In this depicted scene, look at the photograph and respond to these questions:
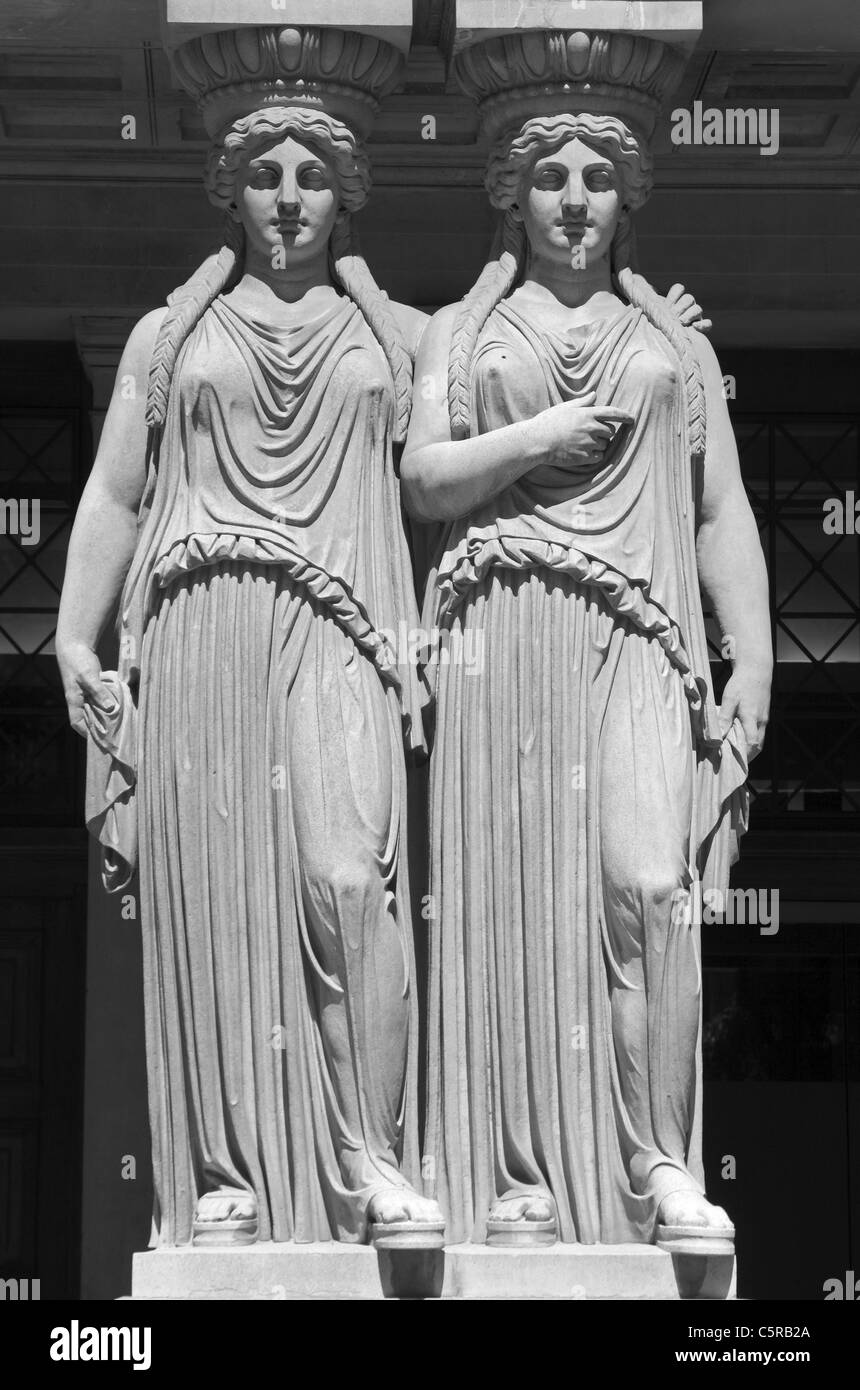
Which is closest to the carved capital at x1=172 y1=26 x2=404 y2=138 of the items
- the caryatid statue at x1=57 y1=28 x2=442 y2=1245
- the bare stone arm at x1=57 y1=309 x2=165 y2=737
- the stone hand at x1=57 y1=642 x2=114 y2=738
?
the caryatid statue at x1=57 y1=28 x2=442 y2=1245

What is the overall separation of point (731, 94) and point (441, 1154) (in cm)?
418

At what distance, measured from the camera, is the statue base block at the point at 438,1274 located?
349 inches

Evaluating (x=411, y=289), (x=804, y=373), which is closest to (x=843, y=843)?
(x=804, y=373)

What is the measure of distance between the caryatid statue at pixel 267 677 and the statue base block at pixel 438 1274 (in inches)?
4.8

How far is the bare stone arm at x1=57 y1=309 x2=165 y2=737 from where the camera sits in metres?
9.52

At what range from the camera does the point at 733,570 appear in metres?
9.66

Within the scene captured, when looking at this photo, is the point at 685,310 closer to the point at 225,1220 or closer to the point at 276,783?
the point at 276,783

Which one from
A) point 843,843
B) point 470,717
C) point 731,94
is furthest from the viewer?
point 843,843

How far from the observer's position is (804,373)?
40.7 feet

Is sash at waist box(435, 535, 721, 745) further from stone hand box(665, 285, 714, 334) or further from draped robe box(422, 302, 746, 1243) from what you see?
stone hand box(665, 285, 714, 334)

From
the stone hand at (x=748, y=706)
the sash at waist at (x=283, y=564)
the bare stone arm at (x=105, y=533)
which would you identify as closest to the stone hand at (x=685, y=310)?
the stone hand at (x=748, y=706)

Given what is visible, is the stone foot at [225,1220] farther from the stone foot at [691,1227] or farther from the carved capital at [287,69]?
the carved capital at [287,69]
